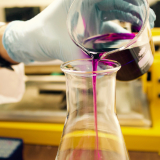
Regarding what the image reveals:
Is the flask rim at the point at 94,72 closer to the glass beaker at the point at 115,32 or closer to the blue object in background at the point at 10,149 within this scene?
the glass beaker at the point at 115,32

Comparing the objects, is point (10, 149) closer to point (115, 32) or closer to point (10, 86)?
point (10, 86)

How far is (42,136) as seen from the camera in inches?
44.9

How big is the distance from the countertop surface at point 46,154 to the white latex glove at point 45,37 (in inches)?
24.0

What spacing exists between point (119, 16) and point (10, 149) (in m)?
0.84

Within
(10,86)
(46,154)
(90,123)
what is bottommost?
(46,154)

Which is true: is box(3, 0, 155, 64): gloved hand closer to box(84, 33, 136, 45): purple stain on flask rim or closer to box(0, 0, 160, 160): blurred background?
box(84, 33, 136, 45): purple stain on flask rim

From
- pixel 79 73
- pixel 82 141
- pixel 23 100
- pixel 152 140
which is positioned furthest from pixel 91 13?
pixel 23 100

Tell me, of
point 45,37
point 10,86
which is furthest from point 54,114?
point 45,37

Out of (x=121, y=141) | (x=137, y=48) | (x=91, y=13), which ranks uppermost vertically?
(x=91, y=13)

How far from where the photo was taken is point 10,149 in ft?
3.05

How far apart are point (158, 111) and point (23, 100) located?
1.11 meters

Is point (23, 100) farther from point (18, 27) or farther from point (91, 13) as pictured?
point (91, 13)

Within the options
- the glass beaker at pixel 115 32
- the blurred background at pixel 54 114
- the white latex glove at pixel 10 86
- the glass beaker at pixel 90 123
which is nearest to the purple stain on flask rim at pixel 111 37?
the glass beaker at pixel 115 32

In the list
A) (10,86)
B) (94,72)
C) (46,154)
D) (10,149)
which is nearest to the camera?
(94,72)
